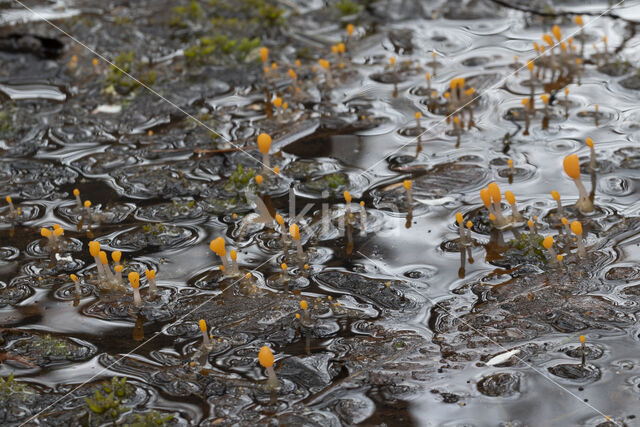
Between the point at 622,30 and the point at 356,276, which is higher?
the point at 622,30

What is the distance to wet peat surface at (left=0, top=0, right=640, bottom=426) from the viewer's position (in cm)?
449

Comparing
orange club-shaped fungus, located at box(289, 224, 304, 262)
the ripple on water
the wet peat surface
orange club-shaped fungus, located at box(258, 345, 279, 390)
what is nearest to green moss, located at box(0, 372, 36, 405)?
the wet peat surface

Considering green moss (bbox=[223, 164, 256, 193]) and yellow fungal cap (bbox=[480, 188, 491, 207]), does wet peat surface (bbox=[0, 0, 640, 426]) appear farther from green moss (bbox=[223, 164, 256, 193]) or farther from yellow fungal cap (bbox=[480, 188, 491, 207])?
yellow fungal cap (bbox=[480, 188, 491, 207])

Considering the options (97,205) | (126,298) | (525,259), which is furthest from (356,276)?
(97,205)

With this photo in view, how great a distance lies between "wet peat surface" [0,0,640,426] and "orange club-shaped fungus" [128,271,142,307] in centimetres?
6

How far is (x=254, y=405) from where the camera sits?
4371 mm

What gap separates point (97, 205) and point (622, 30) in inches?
259

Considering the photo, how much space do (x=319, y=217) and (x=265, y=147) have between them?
0.78 m

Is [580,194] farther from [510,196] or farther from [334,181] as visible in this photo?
[334,181]

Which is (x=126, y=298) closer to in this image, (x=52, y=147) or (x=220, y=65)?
(x=52, y=147)

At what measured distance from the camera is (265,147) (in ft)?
21.0

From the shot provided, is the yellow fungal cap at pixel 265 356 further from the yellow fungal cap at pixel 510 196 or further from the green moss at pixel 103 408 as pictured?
the yellow fungal cap at pixel 510 196

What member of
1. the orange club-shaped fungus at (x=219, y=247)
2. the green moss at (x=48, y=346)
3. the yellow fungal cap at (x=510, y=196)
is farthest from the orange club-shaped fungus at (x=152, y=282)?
the yellow fungal cap at (x=510, y=196)

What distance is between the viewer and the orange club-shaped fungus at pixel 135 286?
5.00 m
